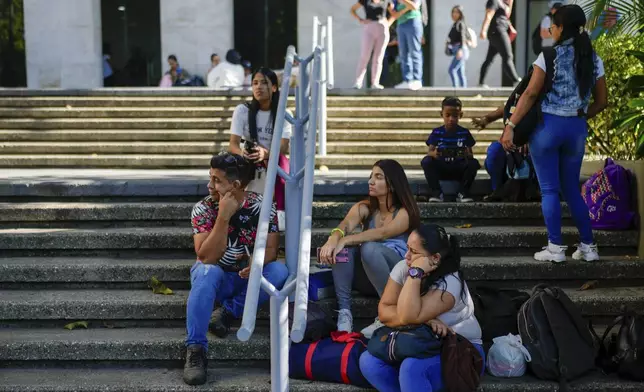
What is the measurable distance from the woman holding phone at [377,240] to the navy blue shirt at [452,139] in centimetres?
162

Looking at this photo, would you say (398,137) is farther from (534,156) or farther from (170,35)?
(170,35)

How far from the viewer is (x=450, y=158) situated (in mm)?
6816

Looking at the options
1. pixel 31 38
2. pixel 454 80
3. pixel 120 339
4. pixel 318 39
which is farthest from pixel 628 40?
pixel 31 38

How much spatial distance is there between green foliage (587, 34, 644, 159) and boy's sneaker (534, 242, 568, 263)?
1546 mm

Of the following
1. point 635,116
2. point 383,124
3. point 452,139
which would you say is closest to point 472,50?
point 383,124

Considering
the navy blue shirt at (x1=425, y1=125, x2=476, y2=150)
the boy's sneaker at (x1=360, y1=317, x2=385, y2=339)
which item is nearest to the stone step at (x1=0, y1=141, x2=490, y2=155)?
the navy blue shirt at (x1=425, y1=125, x2=476, y2=150)

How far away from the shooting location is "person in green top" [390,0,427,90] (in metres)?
11.6

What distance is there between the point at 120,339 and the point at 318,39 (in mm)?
5633

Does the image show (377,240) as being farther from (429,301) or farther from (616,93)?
(616,93)

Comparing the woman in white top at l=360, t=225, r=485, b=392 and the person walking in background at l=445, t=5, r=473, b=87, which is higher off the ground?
the person walking in background at l=445, t=5, r=473, b=87

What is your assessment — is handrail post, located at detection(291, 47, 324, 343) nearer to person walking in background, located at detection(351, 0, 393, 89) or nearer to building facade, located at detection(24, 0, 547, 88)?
person walking in background, located at detection(351, 0, 393, 89)

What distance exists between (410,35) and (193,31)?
6.13 meters

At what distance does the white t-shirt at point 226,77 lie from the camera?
1311 centimetres

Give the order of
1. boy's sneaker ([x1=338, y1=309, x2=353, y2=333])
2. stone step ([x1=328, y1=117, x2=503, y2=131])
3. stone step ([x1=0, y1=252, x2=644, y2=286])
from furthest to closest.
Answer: stone step ([x1=328, y1=117, x2=503, y2=131])
stone step ([x1=0, y1=252, x2=644, y2=286])
boy's sneaker ([x1=338, y1=309, x2=353, y2=333])
